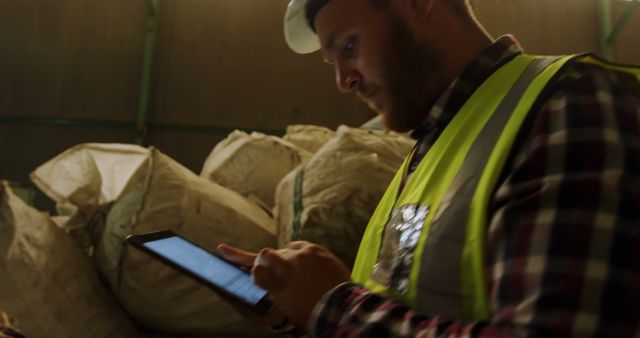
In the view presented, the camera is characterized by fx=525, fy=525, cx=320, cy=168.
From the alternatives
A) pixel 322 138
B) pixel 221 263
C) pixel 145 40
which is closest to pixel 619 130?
pixel 221 263

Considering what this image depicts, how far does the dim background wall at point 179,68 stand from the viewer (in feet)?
8.03

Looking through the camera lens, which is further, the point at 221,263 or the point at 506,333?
the point at 221,263

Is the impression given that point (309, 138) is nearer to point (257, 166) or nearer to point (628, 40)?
point (257, 166)

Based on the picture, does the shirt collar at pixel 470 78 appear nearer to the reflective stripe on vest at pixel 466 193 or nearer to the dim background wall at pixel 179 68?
the reflective stripe on vest at pixel 466 193

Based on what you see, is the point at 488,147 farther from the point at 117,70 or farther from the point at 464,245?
the point at 117,70

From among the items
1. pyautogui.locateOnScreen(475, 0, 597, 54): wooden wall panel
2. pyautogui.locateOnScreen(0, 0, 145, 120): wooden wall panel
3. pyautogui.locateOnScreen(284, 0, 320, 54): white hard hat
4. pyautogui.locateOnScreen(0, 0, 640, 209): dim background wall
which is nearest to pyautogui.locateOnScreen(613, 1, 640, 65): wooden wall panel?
pyautogui.locateOnScreen(0, 0, 640, 209): dim background wall

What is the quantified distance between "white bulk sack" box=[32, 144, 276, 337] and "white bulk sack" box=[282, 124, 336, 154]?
548mm

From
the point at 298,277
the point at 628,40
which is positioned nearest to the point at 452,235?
the point at 298,277

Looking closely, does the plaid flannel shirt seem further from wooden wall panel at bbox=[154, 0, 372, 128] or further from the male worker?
wooden wall panel at bbox=[154, 0, 372, 128]

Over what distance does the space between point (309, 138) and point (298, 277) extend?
1242mm

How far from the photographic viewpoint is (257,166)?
4.85ft

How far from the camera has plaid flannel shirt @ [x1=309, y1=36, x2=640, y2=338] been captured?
340 mm

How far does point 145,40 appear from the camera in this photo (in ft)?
8.25

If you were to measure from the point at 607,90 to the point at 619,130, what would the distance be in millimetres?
44
